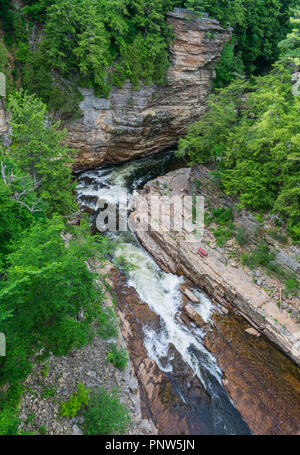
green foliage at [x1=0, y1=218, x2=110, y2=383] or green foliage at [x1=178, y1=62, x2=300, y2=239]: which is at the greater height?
green foliage at [x1=178, y1=62, x2=300, y2=239]

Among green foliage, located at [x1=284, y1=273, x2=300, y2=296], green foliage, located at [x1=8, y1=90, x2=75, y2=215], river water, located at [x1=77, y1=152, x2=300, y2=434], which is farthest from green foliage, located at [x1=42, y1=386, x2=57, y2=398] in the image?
green foliage, located at [x1=284, y1=273, x2=300, y2=296]

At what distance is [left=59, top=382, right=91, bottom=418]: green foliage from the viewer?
27.7 ft

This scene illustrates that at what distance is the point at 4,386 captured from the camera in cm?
760

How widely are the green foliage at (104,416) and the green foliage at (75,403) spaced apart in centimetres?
22

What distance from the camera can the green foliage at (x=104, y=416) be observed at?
8281 mm

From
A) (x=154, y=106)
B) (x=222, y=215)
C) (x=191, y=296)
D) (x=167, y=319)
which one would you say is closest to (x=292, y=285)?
(x=191, y=296)

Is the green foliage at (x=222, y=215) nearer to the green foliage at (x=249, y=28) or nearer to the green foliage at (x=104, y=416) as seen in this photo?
the green foliage at (x=104, y=416)

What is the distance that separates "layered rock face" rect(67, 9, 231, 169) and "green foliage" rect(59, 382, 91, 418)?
1783 centimetres

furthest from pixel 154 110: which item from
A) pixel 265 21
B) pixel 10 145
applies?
pixel 265 21

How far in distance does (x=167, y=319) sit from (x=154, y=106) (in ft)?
62.5

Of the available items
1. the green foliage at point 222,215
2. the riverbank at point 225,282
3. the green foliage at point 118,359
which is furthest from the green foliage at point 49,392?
the green foliage at point 222,215

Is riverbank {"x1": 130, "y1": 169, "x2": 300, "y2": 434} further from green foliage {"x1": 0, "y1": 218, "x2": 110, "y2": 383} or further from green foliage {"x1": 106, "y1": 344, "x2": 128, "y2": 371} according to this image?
green foliage {"x1": 0, "y1": 218, "x2": 110, "y2": 383}

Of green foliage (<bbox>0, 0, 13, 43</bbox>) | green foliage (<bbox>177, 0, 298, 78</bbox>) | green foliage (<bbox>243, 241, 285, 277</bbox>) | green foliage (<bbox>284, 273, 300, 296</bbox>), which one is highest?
green foliage (<bbox>177, 0, 298, 78</bbox>)
